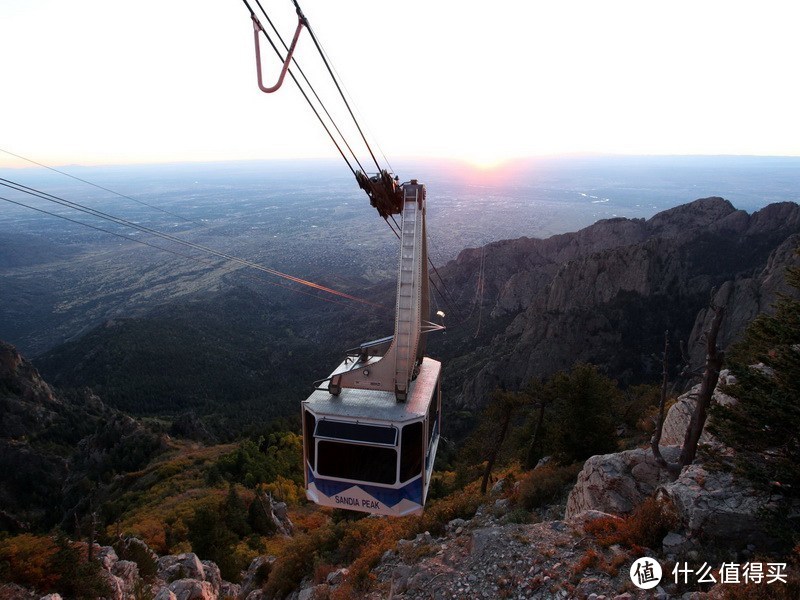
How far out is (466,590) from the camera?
7871 millimetres

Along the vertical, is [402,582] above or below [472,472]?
above

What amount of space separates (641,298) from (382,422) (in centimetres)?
4671

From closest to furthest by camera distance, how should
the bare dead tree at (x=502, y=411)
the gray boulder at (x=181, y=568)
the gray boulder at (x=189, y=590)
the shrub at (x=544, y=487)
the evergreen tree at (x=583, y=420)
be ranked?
the gray boulder at (x=189, y=590), the shrub at (x=544, y=487), the gray boulder at (x=181, y=568), the evergreen tree at (x=583, y=420), the bare dead tree at (x=502, y=411)

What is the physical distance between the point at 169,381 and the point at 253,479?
158 ft

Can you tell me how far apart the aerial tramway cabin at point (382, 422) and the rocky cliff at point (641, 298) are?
36131 mm

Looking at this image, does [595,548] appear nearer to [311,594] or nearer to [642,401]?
[311,594]

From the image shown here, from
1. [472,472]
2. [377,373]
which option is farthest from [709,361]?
[472,472]

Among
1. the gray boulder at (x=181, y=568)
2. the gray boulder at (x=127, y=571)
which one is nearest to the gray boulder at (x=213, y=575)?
the gray boulder at (x=181, y=568)

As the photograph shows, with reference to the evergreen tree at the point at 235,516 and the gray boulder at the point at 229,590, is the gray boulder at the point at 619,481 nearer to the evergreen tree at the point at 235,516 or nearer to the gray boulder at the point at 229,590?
the gray boulder at the point at 229,590

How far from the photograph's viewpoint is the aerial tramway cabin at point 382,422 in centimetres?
838

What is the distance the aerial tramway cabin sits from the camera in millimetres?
8383

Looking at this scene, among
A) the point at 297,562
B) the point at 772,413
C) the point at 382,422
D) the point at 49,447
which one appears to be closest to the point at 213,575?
the point at 297,562

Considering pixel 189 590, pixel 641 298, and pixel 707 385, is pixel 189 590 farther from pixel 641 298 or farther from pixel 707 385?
pixel 641 298

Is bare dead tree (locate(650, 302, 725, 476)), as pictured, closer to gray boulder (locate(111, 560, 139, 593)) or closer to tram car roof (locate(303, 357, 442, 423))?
tram car roof (locate(303, 357, 442, 423))
